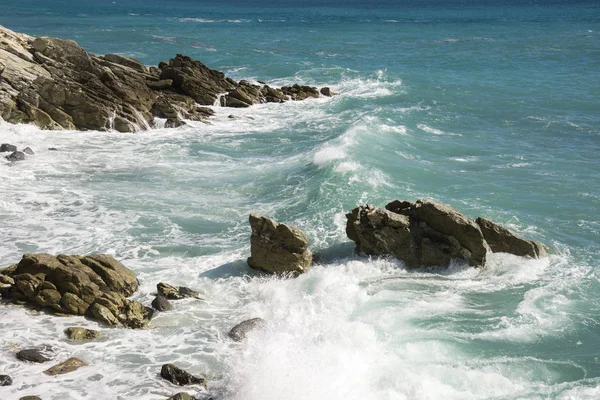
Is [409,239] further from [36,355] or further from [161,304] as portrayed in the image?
[36,355]

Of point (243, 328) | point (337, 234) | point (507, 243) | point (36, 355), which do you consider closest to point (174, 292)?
point (243, 328)

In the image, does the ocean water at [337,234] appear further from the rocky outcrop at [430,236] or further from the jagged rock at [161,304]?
the rocky outcrop at [430,236]

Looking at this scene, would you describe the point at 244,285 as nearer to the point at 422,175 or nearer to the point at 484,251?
the point at 484,251

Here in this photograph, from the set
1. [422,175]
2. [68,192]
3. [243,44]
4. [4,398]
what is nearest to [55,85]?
[68,192]

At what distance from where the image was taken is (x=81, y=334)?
1634 cm

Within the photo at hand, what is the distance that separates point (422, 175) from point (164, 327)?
1623 centimetres

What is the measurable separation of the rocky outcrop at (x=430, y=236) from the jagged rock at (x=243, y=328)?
543cm

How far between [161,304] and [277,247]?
13.3 feet

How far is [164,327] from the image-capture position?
1727 centimetres

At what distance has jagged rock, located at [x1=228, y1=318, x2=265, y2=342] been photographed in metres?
16.7

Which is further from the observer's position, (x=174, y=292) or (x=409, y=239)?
(x=409, y=239)

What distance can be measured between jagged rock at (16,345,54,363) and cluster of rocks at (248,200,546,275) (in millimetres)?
6980

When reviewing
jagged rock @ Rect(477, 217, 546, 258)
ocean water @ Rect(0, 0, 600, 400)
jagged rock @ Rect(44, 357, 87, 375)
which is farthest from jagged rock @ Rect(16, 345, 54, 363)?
jagged rock @ Rect(477, 217, 546, 258)

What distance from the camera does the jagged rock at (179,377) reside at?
48.0ft
